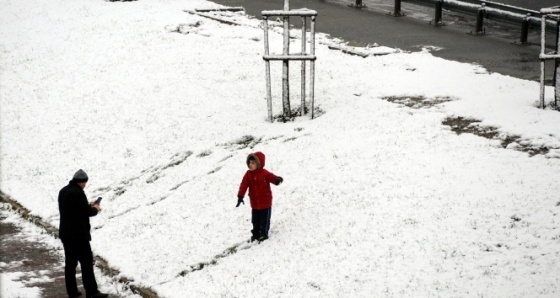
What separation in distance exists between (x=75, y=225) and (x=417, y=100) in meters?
9.12

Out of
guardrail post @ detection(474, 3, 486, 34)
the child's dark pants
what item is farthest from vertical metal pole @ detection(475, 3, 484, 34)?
the child's dark pants

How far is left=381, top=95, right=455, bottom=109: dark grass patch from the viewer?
14.9 m

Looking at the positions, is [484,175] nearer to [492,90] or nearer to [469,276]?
[469,276]

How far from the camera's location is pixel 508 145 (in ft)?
39.7

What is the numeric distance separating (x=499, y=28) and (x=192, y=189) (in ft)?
46.7

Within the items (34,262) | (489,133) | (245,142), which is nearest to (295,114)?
(245,142)

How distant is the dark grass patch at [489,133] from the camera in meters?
11.8

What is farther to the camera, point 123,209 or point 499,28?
point 499,28

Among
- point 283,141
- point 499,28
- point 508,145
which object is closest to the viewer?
point 508,145

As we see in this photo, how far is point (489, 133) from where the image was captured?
12.8 meters

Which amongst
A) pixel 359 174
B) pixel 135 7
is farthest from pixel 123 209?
pixel 135 7

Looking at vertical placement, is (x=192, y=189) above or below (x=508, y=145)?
below

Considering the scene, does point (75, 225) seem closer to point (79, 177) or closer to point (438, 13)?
point (79, 177)

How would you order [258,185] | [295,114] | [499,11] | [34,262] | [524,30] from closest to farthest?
[258,185] < [34,262] < [295,114] < [524,30] < [499,11]
